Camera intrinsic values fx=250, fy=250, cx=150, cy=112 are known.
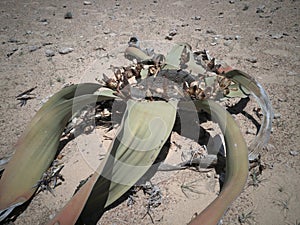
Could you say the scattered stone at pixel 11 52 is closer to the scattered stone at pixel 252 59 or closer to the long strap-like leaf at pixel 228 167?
the long strap-like leaf at pixel 228 167

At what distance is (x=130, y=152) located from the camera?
0.76 m

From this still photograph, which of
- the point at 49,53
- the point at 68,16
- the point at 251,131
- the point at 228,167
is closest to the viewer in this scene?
the point at 228,167

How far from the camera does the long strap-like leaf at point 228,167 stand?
0.58 metres

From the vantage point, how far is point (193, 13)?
2383 mm

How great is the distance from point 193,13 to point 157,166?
1.88m

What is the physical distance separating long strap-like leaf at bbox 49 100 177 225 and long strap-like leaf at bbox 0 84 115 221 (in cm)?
21

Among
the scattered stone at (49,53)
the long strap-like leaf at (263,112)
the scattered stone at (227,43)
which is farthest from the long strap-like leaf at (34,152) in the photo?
the scattered stone at (227,43)

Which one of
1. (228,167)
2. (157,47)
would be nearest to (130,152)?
(228,167)

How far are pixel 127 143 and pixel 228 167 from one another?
0.31 m

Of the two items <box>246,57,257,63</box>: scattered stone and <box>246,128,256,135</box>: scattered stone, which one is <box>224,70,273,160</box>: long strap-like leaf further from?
<box>246,57,257,63</box>: scattered stone

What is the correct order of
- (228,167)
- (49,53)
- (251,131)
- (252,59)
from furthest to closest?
1. (49,53)
2. (252,59)
3. (251,131)
4. (228,167)

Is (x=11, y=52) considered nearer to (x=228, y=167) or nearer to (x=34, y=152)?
(x=34, y=152)

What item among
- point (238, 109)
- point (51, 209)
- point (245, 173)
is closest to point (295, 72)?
point (238, 109)

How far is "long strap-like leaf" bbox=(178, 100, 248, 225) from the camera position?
580 millimetres
